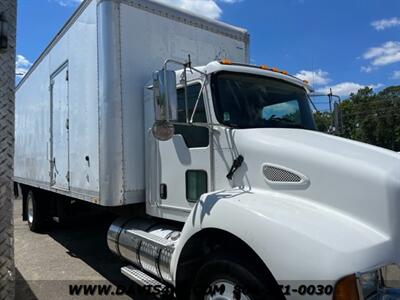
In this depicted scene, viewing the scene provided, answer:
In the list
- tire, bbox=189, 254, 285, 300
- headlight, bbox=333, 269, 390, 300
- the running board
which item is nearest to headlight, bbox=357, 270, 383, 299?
headlight, bbox=333, 269, 390, 300

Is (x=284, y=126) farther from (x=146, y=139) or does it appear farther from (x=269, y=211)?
(x=146, y=139)

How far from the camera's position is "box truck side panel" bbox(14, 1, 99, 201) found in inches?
196

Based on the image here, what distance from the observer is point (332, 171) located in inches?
111

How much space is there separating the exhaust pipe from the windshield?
1.39 metres

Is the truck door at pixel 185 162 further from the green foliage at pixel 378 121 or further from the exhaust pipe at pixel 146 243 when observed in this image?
the green foliage at pixel 378 121

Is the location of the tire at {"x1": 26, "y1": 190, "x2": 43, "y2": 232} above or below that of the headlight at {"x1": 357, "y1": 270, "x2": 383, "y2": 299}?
below

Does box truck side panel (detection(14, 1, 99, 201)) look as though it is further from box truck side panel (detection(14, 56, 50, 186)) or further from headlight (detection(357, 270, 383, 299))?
headlight (detection(357, 270, 383, 299))

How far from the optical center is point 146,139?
470 cm

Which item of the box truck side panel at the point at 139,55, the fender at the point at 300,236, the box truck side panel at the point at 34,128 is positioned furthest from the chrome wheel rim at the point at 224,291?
the box truck side panel at the point at 34,128

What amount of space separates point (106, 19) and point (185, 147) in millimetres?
1809

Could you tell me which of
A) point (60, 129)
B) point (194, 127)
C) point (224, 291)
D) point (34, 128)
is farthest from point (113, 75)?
point (34, 128)

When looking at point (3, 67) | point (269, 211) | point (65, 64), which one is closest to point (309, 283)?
point (269, 211)

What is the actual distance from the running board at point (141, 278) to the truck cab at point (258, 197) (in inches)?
0.9

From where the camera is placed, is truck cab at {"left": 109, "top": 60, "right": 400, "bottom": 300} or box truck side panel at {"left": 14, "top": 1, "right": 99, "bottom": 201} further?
box truck side panel at {"left": 14, "top": 1, "right": 99, "bottom": 201}
